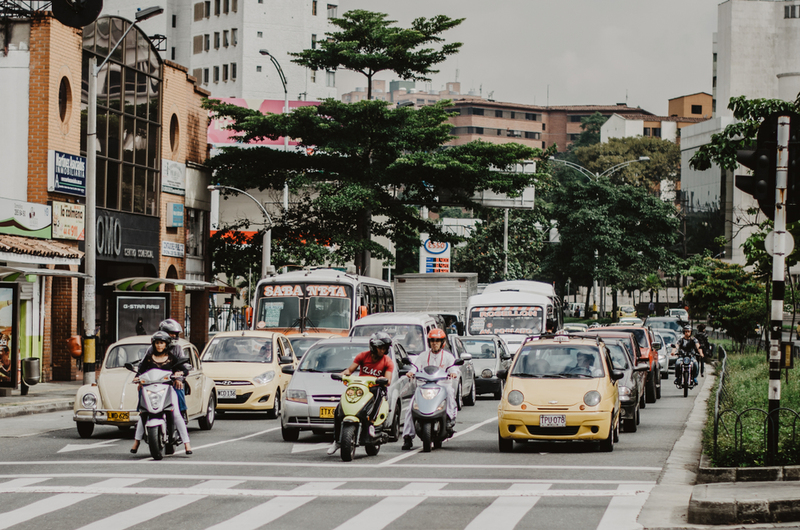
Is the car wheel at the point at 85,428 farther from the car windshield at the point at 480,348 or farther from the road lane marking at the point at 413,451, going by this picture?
the car windshield at the point at 480,348

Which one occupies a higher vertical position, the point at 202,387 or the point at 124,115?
the point at 124,115

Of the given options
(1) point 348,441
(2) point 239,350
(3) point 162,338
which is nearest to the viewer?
(1) point 348,441

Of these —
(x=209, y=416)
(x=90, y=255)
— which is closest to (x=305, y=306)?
(x=90, y=255)

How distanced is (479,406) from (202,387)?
27.9 feet

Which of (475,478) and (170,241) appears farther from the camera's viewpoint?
(170,241)

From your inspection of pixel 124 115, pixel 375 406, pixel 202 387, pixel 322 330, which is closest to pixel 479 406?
pixel 322 330

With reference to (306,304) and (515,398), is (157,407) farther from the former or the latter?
(306,304)

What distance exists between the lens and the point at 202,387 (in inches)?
720

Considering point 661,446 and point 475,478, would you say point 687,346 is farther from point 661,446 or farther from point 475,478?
point 475,478

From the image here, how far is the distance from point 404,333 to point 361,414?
8.74 metres

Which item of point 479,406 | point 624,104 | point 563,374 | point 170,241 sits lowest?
point 479,406

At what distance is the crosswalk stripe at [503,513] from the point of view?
9.39 metres

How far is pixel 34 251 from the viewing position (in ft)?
83.2

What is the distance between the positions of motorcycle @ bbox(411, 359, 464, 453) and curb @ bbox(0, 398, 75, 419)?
10462mm
